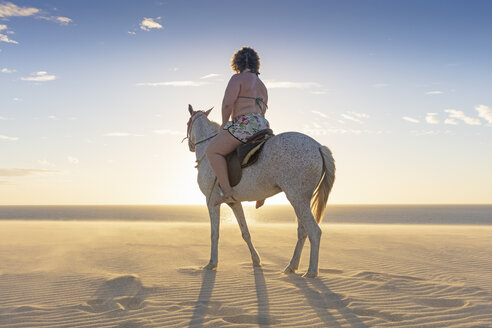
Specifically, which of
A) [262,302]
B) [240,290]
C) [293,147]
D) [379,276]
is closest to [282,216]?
[379,276]

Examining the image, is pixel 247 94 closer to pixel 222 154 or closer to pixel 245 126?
pixel 245 126

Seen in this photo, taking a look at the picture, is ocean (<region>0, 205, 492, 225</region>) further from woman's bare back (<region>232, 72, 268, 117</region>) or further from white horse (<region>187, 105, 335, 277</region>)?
woman's bare back (<region>232, 72, 268, 117</region>)

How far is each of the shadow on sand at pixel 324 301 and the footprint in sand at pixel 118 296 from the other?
7.16ft

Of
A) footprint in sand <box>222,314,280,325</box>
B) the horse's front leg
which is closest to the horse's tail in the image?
the horse's front leg

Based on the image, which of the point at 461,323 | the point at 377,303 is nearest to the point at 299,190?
the point at 377,303

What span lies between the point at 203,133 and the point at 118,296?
3.52 metres

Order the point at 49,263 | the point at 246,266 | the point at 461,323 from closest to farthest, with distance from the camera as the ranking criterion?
the point at 461,323 < the point at 246,266 < the point at 49,263

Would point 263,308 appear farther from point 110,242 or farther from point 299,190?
point 110,242

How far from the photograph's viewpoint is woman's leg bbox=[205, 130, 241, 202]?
6422 millimetres

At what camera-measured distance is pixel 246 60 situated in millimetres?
6668

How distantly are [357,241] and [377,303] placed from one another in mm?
7707

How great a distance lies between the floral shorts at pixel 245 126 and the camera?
6.37 meters

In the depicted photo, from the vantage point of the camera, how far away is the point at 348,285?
5930mm

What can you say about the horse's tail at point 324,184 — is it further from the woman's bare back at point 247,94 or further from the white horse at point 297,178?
the woman's bare back at point 247,94
